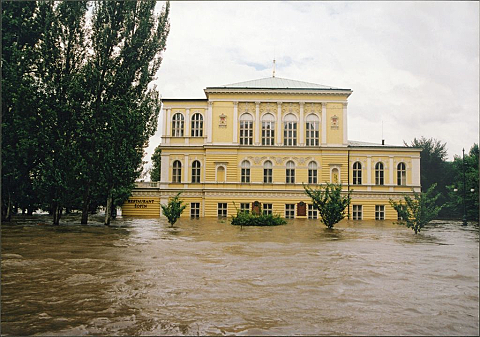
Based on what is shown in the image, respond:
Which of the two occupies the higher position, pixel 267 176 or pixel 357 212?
pixel 267 176

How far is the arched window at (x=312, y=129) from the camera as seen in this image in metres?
38.0

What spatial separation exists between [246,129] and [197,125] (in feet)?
16.7

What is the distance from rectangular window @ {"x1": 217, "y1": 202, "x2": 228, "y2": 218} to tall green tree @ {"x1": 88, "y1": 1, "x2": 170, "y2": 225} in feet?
44.9

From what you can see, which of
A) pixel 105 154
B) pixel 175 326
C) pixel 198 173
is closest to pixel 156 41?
pixel 105 154

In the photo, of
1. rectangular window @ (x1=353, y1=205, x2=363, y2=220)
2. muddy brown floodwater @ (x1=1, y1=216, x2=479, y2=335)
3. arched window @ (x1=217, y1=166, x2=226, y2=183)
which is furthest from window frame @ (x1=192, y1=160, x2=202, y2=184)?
muddy brown floodwater @ (x1=1, y1=216, x2=479, y2=335)

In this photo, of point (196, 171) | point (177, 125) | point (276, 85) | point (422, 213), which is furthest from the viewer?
point (276, 85)

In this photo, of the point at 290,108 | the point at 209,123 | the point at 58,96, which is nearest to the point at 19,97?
the point at 58,96

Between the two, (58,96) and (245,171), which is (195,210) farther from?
(58,96)

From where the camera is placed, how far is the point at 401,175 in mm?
38219

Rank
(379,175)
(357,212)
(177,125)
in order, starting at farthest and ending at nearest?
(177,125)
(379,175)
(357,212)

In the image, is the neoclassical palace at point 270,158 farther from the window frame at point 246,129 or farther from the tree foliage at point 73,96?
the tree foliage at point 73,96

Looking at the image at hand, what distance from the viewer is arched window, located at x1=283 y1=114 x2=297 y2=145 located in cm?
3816

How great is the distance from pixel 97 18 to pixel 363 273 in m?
22.2

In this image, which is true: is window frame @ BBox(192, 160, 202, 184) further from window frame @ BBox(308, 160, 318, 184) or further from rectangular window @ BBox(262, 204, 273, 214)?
window frame @ BBox(308, 160, 318, 184)
